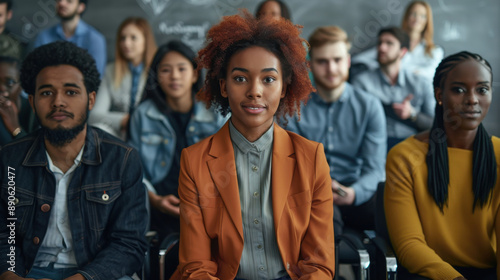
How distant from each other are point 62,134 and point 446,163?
1.82 m

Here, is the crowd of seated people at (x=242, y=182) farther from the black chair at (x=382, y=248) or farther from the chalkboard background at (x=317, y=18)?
the chalkboard background at (x=317, y=18)

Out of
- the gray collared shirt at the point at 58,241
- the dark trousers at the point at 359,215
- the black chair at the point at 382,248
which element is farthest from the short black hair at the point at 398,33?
the gray collared shirt at the point at 58,241

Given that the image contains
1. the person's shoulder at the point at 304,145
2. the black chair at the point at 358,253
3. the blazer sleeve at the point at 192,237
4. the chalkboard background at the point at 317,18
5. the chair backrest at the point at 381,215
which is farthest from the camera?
the chalkboard background at the point at 317,18

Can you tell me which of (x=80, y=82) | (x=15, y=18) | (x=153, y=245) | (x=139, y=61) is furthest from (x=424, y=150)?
(x=15, y=18)

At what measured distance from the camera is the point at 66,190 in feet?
6.76

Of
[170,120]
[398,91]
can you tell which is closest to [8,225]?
[170,120]

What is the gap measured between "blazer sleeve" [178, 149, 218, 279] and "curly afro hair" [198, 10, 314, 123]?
0.45 metres

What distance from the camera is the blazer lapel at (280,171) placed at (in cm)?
180

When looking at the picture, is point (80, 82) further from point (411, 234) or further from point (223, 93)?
point (411, 234)

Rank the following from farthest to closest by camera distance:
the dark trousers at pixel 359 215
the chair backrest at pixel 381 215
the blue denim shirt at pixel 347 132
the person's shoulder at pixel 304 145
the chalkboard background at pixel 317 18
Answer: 1. the chalkboard background at pixel 317 18
2. the blue denim shirt at pixel 347 132
3. the dark trousers at pixel 359 215
4. the chair backrest at pixel 381 215
5. the person's shoulder at pixel 304 145

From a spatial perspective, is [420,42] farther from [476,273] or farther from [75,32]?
[75,32]

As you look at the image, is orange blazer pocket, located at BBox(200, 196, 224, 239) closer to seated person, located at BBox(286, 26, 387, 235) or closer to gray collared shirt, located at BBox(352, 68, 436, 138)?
seated person, located at BBox(286, 26, 387, 235)

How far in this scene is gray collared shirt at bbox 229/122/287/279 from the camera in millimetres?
1818

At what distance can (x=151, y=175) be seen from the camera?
335cm
